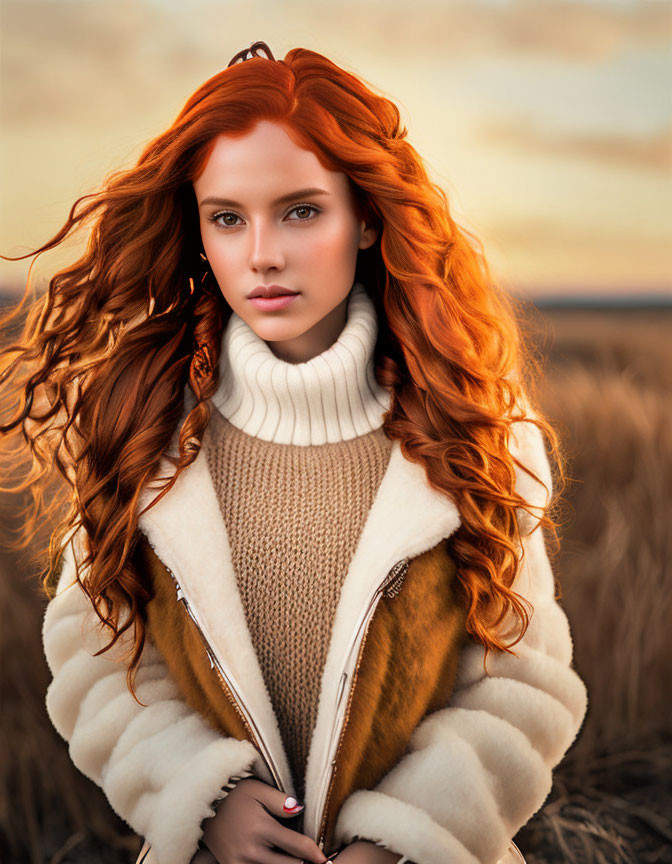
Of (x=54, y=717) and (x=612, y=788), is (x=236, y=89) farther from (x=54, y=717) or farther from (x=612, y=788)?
(x=612, y=788)

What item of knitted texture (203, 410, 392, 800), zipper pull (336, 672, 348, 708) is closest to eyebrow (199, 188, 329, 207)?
knitted texture (203, 410, 392, 800)

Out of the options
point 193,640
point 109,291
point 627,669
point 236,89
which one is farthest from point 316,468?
point 627,669

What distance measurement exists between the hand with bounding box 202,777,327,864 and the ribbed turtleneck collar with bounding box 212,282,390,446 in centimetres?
59

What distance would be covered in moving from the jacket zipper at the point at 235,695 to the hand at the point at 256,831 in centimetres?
3

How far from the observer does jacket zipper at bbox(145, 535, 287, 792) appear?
128 cm

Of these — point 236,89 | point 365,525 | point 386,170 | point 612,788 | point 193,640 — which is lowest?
point 612,788

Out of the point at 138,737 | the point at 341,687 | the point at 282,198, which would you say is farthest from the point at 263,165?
the point at 138,737

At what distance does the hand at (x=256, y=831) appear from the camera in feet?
4.10

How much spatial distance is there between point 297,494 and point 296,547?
→ 93 mm

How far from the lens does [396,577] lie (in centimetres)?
131

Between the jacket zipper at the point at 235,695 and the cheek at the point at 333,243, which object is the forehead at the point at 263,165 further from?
the jacket zipper at the point at 235,695

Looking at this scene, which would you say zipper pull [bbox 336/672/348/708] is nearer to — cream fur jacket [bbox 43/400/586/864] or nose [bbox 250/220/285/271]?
cream fur jacket [bbox 43/400/586/864]

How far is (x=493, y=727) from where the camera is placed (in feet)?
4.39

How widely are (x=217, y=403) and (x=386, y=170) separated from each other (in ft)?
1.71
